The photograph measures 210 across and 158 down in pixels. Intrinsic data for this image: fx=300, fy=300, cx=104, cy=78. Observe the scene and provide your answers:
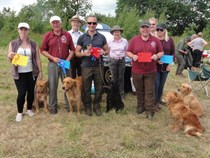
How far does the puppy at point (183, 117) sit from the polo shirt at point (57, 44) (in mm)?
2105

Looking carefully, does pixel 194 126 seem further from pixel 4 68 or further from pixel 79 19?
pixel 4 68

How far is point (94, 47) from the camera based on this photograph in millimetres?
5598

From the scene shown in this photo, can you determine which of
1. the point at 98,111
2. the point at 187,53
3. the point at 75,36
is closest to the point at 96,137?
the point at 98,111

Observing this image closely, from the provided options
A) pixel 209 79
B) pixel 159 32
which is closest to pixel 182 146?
pixel 159 32

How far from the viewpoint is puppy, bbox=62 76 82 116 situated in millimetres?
5707

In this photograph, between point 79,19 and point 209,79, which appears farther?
point 209,79

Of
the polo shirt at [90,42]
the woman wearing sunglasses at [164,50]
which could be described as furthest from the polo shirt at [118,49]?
the polo shirt at [90,42]

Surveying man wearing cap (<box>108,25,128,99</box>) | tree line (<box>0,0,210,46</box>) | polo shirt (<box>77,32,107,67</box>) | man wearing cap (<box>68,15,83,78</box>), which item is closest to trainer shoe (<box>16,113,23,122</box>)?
man wearing cap (<box>68,15,83,78</box>)

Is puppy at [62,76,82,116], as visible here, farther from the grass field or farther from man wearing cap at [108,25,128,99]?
man wearing cap at [108,25,128,99]

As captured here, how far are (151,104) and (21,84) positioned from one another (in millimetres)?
2516

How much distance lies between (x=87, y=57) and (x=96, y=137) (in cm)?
161

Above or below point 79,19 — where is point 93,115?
below

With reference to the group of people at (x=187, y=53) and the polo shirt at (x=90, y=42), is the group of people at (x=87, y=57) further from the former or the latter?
the group of people at (x=187, y=53)

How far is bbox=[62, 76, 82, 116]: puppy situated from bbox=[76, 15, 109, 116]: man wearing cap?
12cm
